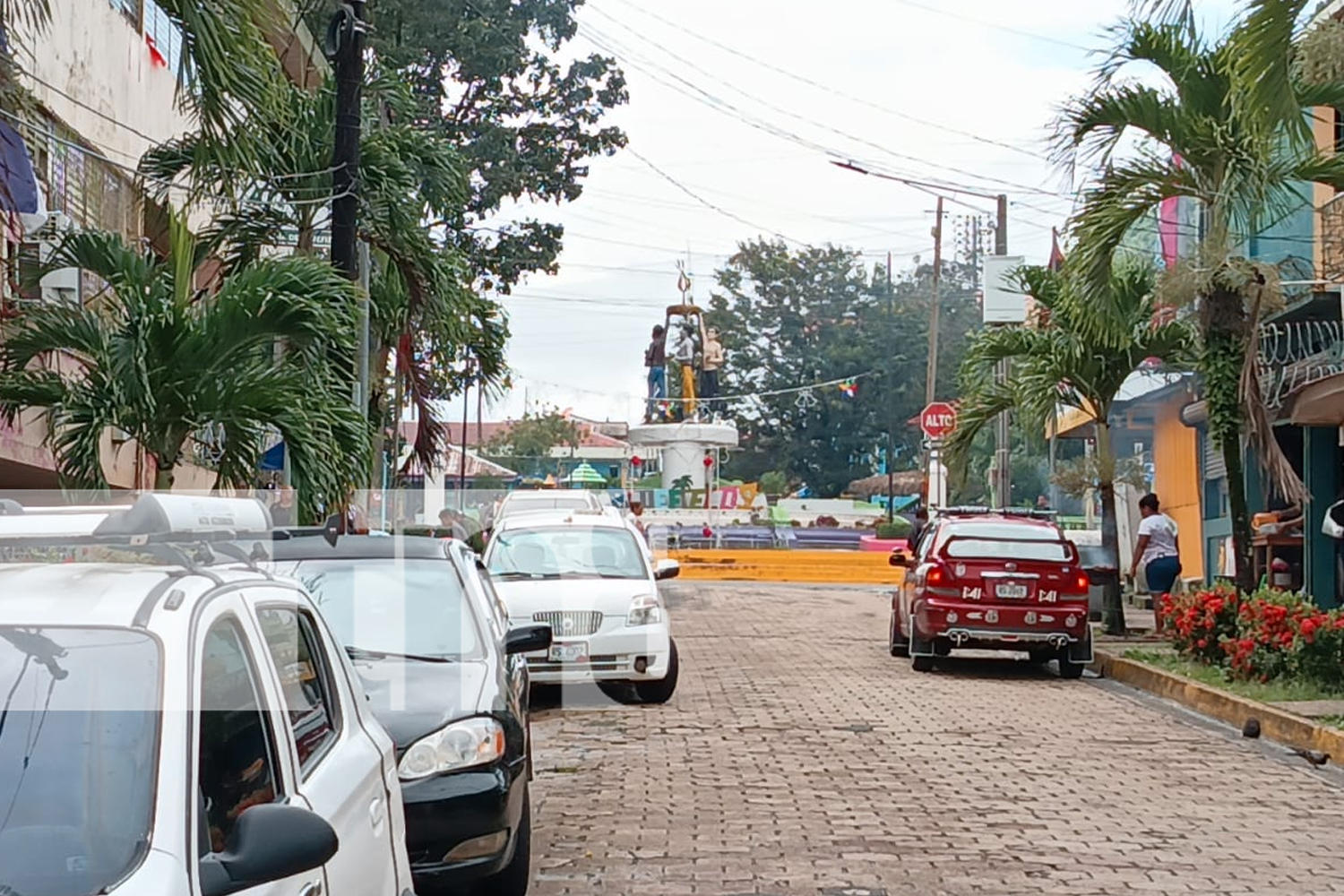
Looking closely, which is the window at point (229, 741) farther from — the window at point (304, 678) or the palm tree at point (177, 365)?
the palm tree at point (177, 365)

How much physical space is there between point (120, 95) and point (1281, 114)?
13275 millimetres

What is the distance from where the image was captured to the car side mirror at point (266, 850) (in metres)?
3.51

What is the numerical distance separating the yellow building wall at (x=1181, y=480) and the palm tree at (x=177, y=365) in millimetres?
19246

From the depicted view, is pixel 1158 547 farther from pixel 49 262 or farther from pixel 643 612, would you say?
pixel 49 262

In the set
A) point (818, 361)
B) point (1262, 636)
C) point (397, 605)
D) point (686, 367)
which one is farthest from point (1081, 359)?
point (818, 361)

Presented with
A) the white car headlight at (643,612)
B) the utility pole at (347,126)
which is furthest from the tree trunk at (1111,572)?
the utility pole at (347,126)

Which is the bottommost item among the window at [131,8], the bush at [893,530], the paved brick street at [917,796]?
the paved brick street at [917,796]

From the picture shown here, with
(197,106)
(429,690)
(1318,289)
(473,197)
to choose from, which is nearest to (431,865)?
(429,690)

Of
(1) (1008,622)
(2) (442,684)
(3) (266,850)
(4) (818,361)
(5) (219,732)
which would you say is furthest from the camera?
(4) (818,361)

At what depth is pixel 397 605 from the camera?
8.71m

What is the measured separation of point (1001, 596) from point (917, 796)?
7.27 metres

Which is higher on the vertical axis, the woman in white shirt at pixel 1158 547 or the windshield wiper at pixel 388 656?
the woman in white shirt at pixel 1158 547

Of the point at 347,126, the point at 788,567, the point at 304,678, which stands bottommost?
the point at 304,678

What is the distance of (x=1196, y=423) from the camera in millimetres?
25609
